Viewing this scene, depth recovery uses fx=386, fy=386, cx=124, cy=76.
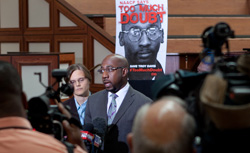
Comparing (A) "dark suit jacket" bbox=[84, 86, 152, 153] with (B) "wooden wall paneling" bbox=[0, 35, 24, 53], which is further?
(B) "wooden wall paneling" bbox=[0, 35, 24, 53]

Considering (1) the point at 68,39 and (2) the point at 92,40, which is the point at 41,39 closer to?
(1) the point at 68,39

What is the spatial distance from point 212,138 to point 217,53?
28 centimetres

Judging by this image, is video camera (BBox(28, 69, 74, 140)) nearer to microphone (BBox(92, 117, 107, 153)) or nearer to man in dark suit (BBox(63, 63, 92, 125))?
microphone (BBox(92, 117, 107, 153))

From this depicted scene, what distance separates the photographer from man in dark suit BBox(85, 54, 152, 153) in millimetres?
2973

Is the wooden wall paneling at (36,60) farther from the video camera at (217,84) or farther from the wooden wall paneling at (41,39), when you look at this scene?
the video camera at (217,84)

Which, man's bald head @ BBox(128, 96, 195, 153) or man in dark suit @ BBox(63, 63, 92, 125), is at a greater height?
man's bald head @ BBox(128, 96, 195, 153)

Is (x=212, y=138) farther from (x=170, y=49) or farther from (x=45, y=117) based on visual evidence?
(x=170, y=49)

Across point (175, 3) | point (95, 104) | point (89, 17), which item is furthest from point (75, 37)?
point (95, 104)

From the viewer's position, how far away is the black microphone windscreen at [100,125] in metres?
3.00

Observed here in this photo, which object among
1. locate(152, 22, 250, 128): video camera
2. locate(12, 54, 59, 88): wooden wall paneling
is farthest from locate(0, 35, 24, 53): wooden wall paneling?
locate(152, 22, 250, 128): video camera

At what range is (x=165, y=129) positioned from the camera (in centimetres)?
90

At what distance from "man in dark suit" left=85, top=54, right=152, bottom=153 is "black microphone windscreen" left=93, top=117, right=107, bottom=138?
3 centimetres

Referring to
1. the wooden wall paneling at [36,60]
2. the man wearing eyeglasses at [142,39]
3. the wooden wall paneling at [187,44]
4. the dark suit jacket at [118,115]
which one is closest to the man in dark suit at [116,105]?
the dark suit jacket at [118,115]

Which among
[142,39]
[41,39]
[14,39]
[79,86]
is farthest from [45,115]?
[14,39]
